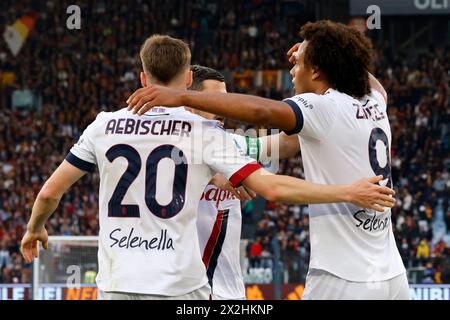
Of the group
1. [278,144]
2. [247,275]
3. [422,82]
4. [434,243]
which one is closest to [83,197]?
[247,275]

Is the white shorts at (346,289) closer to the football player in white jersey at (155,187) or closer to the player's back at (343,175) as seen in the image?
the player's back at (343,175)

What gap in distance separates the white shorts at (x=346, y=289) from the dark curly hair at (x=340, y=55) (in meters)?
0.92

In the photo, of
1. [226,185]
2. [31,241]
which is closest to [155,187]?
[31,241]

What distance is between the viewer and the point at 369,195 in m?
4.24

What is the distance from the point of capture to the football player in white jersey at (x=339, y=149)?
14.8 ft

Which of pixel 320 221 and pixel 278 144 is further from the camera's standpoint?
pixel 278 144

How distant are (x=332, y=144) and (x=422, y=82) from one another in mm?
22208

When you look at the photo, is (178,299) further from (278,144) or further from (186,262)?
(278,144)

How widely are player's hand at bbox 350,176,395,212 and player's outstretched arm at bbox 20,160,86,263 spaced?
1.34 metres

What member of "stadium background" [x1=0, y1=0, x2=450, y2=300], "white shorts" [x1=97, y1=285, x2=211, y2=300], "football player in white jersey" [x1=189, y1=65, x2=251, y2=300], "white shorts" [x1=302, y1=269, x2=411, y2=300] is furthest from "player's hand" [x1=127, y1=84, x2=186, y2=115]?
"stadium background" [x1=0, y1=0, x2=450, y2=300]

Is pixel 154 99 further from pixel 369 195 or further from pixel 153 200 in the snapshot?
pixel 369 195

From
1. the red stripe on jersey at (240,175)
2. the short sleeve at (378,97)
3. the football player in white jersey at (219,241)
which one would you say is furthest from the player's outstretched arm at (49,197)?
the football player in white jersey at (219,241)

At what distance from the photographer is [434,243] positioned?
838 inches

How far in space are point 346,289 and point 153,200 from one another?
3.33ft
